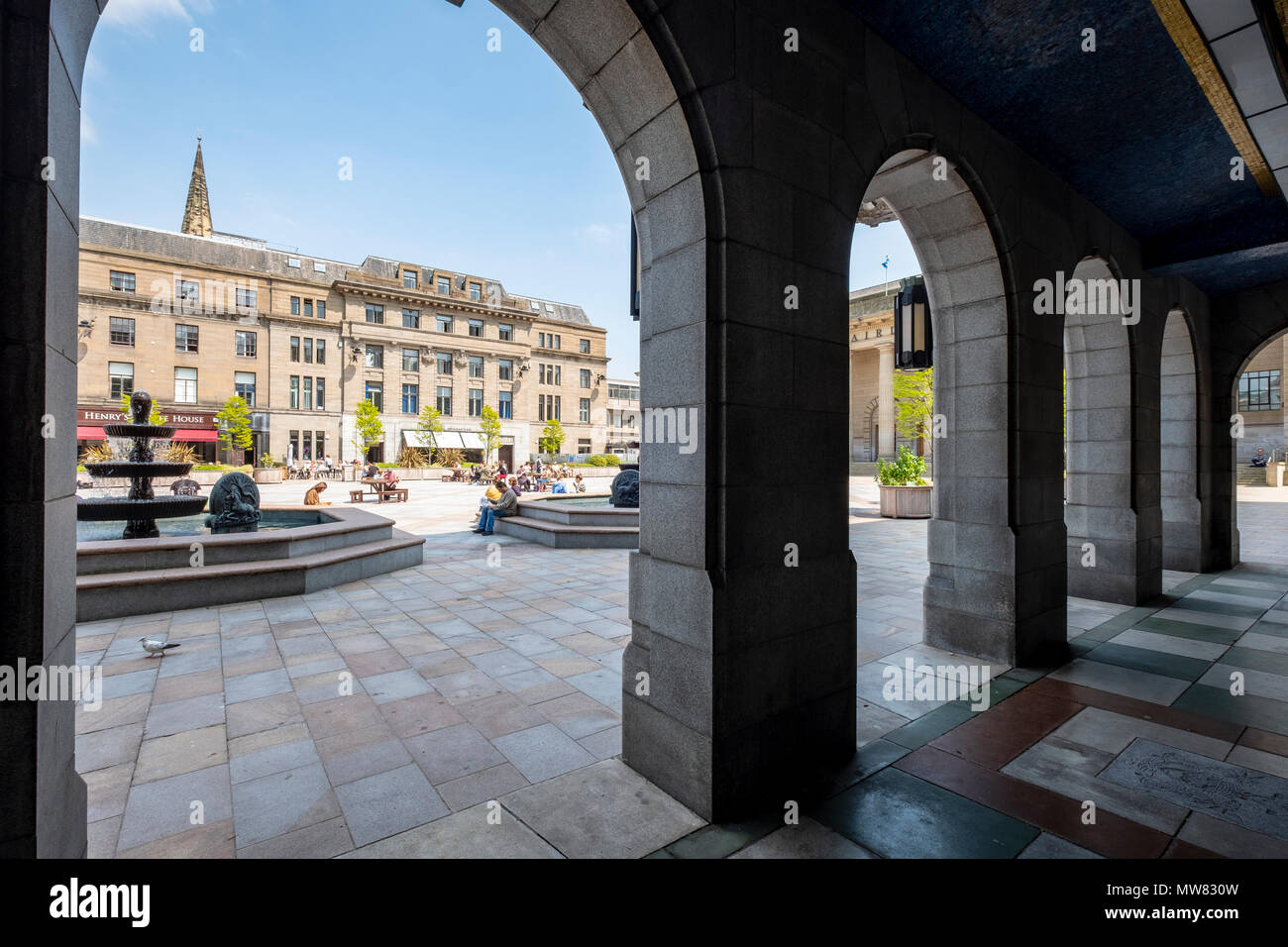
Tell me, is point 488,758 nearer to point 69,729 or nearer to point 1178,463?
point 69,729

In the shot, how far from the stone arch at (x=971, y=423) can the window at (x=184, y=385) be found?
57447mm

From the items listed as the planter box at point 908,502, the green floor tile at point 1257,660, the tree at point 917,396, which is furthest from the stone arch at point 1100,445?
the tree at point 917,396

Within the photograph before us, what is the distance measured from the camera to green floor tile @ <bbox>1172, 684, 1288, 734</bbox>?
4719 millimetres

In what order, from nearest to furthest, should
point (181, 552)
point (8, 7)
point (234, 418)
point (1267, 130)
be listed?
point (8, 7)
point (1267, 130)
point (181, 552)
point (234, 418)

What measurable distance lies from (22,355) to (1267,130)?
8454 millimetres

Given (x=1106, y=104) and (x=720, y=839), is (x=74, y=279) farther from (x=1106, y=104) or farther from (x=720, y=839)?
(x=1106, y=104)

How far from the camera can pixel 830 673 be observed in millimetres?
4055

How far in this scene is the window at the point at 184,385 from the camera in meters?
46.3

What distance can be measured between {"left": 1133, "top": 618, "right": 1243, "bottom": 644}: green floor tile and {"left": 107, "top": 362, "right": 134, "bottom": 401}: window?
60568 millimetres

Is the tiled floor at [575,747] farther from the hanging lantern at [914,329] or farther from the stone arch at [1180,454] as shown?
the stone arch at [1180,454]

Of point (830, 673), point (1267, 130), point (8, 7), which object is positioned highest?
point (1267, 130)

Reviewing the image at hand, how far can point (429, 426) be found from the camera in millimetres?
54406
